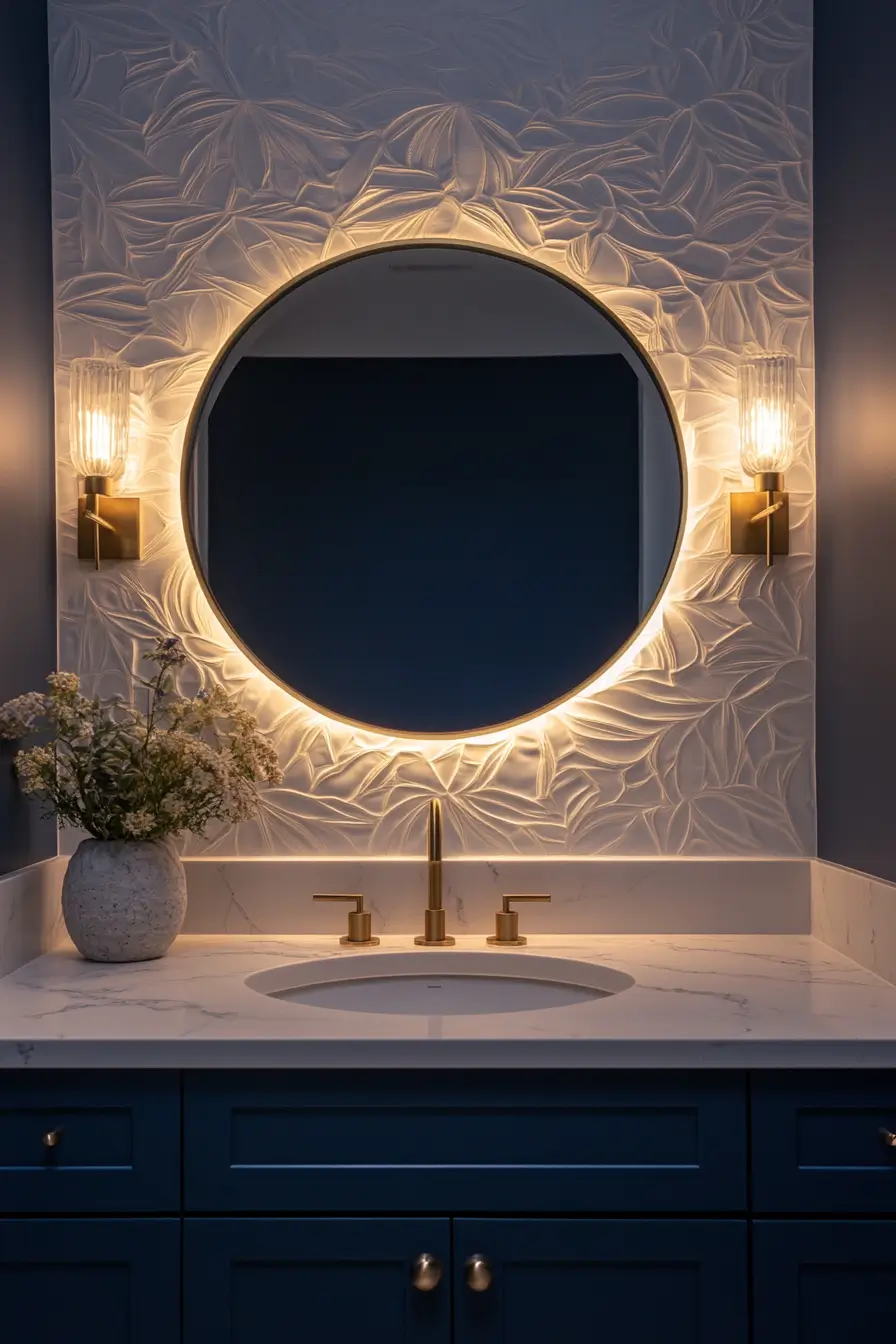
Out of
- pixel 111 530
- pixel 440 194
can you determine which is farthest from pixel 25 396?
pixel 440 194

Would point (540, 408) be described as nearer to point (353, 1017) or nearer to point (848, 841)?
point (848, 841)

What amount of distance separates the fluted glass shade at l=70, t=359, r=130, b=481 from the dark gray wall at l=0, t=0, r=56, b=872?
56 millimetres

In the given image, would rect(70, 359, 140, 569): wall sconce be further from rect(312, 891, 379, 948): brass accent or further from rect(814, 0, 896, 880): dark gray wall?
rect(814, 0, 896, 880): dark gray wall

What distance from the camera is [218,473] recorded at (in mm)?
2092

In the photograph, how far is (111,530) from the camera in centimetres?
207

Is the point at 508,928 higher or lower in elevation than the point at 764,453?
lower

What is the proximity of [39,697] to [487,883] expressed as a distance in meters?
0.76

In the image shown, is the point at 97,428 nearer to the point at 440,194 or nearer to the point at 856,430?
the point at 440,194
